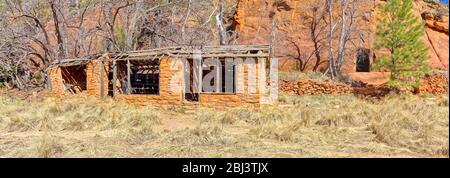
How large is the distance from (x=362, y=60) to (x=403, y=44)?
7377 millimetres

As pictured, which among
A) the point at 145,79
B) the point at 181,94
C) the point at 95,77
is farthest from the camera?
the point at 145,79

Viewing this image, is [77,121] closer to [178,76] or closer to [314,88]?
[178,76]

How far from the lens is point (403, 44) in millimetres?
18000

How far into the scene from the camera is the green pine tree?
17656mm

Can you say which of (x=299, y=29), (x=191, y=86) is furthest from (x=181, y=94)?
(x=299, y=29)

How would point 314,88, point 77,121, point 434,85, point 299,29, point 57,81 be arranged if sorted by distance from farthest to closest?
point 299,29 → point 314,88 → point 434,85 → point 57,81 → point 77,121

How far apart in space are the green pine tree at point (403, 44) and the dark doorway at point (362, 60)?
20.7 feet

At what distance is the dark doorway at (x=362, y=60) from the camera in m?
24.8

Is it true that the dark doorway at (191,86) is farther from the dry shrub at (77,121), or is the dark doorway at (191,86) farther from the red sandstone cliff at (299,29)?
the red sandstone cliff at (299,29)

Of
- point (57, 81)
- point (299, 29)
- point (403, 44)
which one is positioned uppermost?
point (299, 29)

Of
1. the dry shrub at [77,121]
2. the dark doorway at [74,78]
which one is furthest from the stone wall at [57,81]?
the dry shrub at [77,121]

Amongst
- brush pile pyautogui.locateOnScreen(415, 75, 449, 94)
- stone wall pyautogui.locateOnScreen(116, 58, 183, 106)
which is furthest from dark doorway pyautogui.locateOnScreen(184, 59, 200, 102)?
brush pile pyautogui.locateOnScreen(415, 75, 449, 94)
